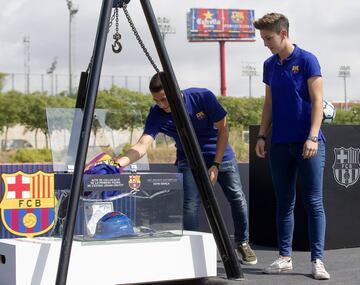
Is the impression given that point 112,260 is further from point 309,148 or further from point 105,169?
point 309,148

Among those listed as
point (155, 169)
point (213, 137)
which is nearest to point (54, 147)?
point (213, 137)

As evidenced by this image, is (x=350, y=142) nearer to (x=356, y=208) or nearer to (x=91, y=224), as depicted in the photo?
(x=356, y=208)

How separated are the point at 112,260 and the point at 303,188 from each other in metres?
1.40

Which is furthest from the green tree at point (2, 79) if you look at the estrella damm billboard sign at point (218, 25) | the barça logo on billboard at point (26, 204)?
the barça logo on billboard at point (26, 204)

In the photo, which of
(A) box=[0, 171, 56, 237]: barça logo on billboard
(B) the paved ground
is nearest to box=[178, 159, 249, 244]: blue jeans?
(B) the paved ground

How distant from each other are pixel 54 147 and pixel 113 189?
1.94 ft

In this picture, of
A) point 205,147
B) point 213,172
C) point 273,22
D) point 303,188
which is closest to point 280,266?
point 303,188

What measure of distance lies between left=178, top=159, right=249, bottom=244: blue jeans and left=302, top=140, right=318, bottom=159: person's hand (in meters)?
0.97

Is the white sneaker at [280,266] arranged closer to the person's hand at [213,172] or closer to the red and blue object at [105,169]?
the person's hand at [213,172]

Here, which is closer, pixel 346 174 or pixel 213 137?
pixel 213 137

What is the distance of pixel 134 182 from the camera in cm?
475

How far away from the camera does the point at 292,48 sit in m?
5.16

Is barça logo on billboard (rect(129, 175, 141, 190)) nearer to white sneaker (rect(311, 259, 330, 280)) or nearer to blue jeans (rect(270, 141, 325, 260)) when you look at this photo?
blue jeans (rect(270, 141, 325, 260))

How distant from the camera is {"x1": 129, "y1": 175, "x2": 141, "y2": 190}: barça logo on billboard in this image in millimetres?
4734
